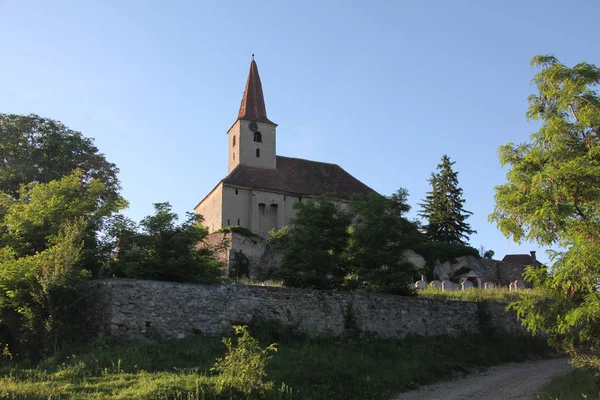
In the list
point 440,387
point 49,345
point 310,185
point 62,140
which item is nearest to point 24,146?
point 62,140

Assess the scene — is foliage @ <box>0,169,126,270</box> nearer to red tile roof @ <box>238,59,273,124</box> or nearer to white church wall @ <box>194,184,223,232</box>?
white church wall @ <box>194,184,223,232</box>

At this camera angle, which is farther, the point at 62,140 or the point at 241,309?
the point at 62,140

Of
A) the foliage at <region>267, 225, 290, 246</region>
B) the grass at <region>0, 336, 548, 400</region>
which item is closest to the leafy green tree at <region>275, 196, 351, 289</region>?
the grass at <region>0, 336, 548, 400</region>

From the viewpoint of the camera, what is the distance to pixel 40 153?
108 feet

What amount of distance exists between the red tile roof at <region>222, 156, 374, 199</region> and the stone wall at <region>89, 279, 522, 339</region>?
2644cm

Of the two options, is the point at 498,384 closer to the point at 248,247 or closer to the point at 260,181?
the point at 248,247

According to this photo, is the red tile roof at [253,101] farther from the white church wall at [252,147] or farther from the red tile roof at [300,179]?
the red tile roof at [300,179]

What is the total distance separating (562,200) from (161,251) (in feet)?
39.6

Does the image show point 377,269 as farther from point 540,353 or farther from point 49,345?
point 49,345

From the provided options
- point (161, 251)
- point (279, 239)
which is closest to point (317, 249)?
point (161, 251)

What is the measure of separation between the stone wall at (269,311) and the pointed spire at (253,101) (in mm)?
34551

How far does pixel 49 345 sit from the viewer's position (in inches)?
641

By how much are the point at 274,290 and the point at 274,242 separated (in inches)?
733

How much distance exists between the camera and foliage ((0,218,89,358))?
54.0 ft
